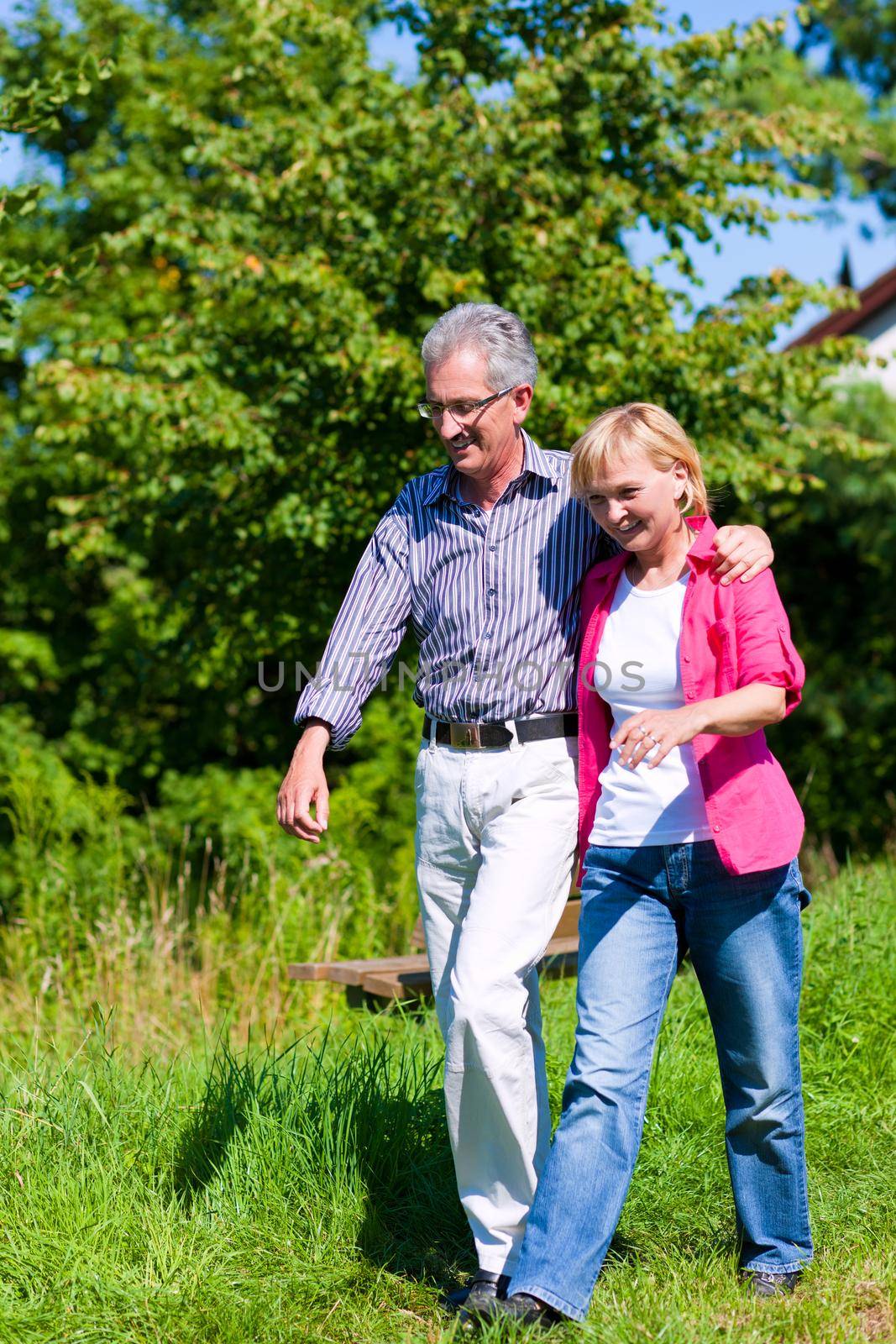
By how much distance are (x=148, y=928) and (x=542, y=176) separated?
Result: 13.2 feet

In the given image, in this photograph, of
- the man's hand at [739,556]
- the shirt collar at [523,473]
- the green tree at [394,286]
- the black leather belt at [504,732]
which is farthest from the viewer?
the green tree at [394,286]

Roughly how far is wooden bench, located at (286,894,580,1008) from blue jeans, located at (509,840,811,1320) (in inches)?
63.8

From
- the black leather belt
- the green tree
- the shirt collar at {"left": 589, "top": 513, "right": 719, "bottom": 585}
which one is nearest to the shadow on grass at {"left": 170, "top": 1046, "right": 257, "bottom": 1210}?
the black leather belt

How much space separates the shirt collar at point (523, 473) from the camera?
125 inches

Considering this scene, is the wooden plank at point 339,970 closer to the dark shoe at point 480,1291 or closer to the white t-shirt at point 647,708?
the dark shoe at point 480,1291

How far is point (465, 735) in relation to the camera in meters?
3.05

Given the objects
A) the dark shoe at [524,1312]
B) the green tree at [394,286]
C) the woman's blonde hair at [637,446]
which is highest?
the green tree at [394,286]

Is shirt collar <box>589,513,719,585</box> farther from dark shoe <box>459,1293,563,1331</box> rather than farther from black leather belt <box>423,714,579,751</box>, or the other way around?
dark shoe <box>459,1293,563,1331</box>

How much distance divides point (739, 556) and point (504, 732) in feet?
2.13

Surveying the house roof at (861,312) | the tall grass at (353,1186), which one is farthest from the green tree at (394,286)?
the house roof at (861,312)

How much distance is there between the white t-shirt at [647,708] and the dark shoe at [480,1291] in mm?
928

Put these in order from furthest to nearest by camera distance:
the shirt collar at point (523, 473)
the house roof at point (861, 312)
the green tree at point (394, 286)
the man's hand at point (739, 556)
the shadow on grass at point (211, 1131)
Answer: the house roof at point (861, 312), the green tree at point (394, 286), the shadow on grass at point (211, 1131), the shirt collar at point (523, 473), the man's hand at point (739, 556)

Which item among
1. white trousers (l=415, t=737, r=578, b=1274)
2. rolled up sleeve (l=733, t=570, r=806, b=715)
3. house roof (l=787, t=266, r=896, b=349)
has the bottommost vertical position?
white trousers (l=415, t=737, r=578, b=1274)

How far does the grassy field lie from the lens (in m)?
2.80
